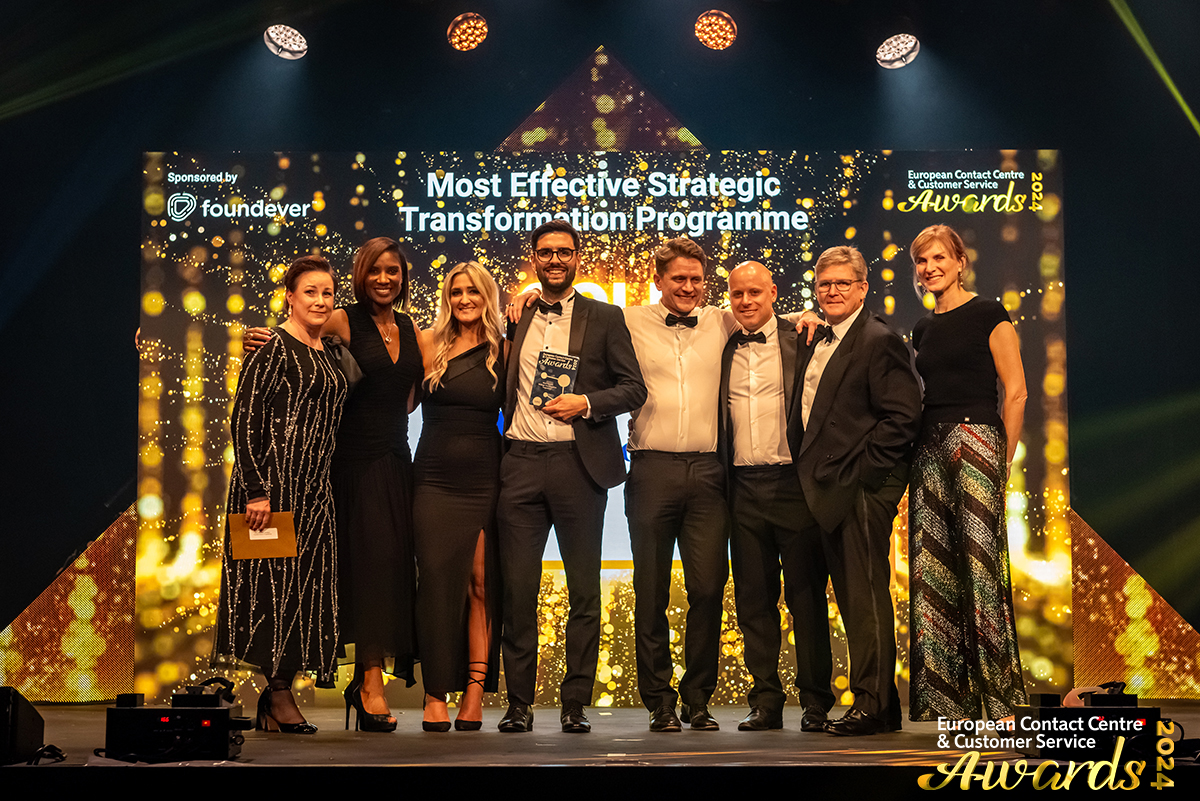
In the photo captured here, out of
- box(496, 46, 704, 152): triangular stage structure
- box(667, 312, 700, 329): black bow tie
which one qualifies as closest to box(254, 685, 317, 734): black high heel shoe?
box(667, 312, 700, 329): black bow tie

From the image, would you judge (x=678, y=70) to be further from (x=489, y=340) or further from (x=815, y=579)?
(x=815, y=579)

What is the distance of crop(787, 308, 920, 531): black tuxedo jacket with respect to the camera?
3.80 m

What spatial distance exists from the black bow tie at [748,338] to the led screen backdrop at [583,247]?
1244 millimetres

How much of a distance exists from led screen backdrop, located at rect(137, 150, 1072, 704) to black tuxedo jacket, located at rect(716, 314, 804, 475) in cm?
126

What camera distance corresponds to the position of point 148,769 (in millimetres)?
2783

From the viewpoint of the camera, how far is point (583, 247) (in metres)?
5.34

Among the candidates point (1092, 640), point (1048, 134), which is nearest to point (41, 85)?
point (1048, 134)

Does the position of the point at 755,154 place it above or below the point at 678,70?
below

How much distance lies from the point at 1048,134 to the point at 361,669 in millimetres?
4251

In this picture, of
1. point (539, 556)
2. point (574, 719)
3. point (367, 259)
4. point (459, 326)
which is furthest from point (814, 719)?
point (367, 259)

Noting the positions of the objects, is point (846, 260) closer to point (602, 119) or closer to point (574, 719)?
point (574, 719)

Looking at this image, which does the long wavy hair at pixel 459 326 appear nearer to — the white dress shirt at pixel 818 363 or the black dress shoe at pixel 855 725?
the white dress shirt at pixel 818 363

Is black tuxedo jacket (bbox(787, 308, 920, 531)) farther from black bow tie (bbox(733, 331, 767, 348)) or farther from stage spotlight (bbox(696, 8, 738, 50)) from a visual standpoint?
stage spotlight (bbox(696, 8, 738, 50))

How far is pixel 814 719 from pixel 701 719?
15.0 inches
